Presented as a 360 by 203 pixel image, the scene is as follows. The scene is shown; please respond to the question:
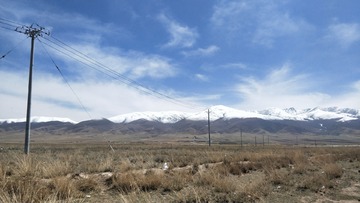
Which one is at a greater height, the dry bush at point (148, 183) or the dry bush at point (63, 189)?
the dry bush at point (63, 189)

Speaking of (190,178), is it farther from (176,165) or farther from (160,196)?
(176,165)

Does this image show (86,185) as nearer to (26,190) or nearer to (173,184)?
(26,190)

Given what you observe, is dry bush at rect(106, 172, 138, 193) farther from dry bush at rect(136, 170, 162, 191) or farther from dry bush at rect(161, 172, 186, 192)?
dry bush at rect(161, 172, 186, 192)

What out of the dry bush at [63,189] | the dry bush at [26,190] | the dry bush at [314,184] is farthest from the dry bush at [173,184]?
the dry bush at [314,184]

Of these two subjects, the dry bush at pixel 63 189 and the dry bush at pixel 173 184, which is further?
the dry bush at pixel 173 184

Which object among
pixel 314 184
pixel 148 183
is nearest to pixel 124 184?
pixel 148 183

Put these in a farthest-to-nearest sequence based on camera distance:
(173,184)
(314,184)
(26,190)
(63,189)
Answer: (314,184), (173,184), (63,189), (26,190)

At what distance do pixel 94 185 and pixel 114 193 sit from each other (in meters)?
0.85

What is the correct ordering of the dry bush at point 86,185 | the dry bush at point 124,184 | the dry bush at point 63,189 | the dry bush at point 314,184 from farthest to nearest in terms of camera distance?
the dry bush at point 314,184
the dry bush at point 124,184
the dry bush at point 86,185
the dry bush at point 63,189

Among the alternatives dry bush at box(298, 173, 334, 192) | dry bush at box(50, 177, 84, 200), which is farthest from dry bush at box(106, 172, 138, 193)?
dry bush at box(298, 173, 334, 192)

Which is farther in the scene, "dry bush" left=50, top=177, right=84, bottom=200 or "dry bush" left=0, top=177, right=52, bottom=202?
"dry bush" left=50, top=177, right=84, bottom=200

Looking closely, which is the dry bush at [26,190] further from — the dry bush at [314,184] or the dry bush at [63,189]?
the dry bush at [314,184]

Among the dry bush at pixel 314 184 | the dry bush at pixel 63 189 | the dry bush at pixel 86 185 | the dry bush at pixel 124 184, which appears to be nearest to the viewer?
the dry bush at pixel 63 189

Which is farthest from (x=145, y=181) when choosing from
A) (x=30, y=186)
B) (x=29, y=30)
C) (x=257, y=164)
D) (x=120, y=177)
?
(x=29, y=30)
